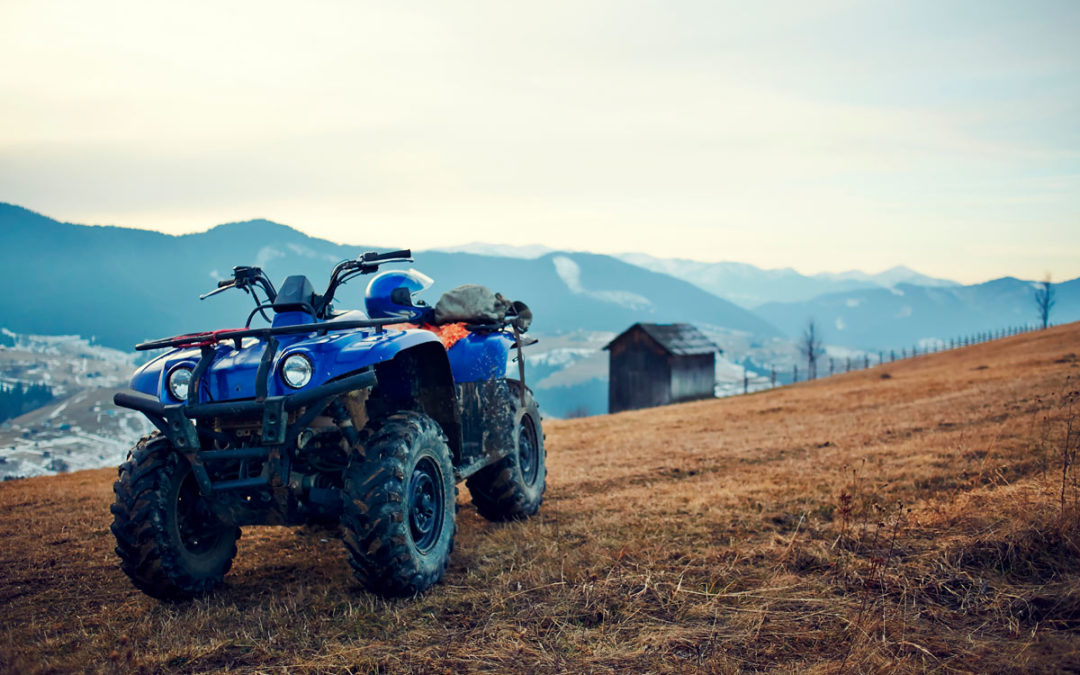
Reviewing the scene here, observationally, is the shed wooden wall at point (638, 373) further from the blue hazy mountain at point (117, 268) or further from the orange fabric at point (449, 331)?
the blue hazy mountain at point (117, 268)

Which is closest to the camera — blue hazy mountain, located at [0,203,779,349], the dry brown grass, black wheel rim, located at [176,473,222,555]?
the dry brown grass

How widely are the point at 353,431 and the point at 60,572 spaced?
3.15 meters

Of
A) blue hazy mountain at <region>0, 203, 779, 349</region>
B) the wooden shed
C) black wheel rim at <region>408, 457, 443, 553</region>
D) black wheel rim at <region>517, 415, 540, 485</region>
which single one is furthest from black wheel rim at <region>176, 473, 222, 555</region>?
blue hazy mountain at <region>0, 203, 779, 349</region>

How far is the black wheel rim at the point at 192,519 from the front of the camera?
5.02 meters

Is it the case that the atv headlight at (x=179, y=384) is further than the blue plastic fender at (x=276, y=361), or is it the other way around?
the atv headlight at (x=179, y=384)

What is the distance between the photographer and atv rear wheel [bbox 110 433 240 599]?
4.69m

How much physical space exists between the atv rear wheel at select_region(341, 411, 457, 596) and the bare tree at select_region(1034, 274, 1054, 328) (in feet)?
314

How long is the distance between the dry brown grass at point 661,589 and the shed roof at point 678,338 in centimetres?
Result: 3660

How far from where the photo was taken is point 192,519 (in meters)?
5.12

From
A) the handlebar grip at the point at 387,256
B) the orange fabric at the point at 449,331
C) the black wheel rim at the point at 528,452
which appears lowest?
the black wheel rim at the point at 528,452

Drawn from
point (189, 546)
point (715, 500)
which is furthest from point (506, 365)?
point (189, 546)

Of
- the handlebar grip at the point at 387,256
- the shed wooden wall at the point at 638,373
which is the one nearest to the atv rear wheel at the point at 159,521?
the handlebar grip at the point at 387,256

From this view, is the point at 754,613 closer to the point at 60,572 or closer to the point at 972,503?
the point at 972,503

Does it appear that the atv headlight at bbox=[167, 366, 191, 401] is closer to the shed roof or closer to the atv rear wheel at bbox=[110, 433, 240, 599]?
the atv rear wheel at bbox=[110, 433, 240, 599]
